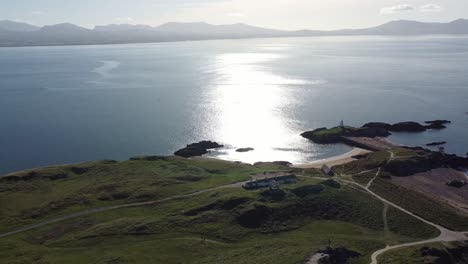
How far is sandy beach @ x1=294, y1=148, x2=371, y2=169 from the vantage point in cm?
10204

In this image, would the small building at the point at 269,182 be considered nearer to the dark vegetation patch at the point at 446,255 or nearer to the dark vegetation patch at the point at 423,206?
the dark vegetation patch at the point at 423,206

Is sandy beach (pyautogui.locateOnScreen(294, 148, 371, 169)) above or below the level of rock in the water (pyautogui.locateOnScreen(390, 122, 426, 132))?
below

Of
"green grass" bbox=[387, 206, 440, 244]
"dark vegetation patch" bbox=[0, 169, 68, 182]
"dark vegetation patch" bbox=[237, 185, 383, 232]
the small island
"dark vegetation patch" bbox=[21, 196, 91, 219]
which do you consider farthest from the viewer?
the small island

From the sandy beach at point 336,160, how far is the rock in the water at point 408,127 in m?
24.8

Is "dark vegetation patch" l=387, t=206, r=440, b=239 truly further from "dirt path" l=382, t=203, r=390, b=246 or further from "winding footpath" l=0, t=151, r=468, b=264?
"winding footpath" l=0, t=151, r=468, b=264

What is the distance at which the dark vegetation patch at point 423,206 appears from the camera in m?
62.6

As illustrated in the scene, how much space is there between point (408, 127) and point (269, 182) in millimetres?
75332

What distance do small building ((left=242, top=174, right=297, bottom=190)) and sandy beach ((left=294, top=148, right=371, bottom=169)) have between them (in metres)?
25.1

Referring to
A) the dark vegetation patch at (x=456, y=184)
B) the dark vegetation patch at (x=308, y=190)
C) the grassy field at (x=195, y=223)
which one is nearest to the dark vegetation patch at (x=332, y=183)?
the grassy field at (x=195, y=223)

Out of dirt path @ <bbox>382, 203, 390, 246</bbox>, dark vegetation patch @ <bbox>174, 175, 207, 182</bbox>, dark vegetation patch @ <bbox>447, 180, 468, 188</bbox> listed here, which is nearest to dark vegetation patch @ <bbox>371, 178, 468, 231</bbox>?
dirt path @ <bbox>382, 203, 390, 246</bbox>

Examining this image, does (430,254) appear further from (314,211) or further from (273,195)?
(273,195)

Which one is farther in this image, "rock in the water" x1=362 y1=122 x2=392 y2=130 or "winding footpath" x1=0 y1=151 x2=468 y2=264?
"rock in the water" x1=362 y1=122 x2=392 y2=130

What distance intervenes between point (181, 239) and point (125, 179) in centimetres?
2933

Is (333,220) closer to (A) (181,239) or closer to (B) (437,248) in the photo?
(B) (437,248)
